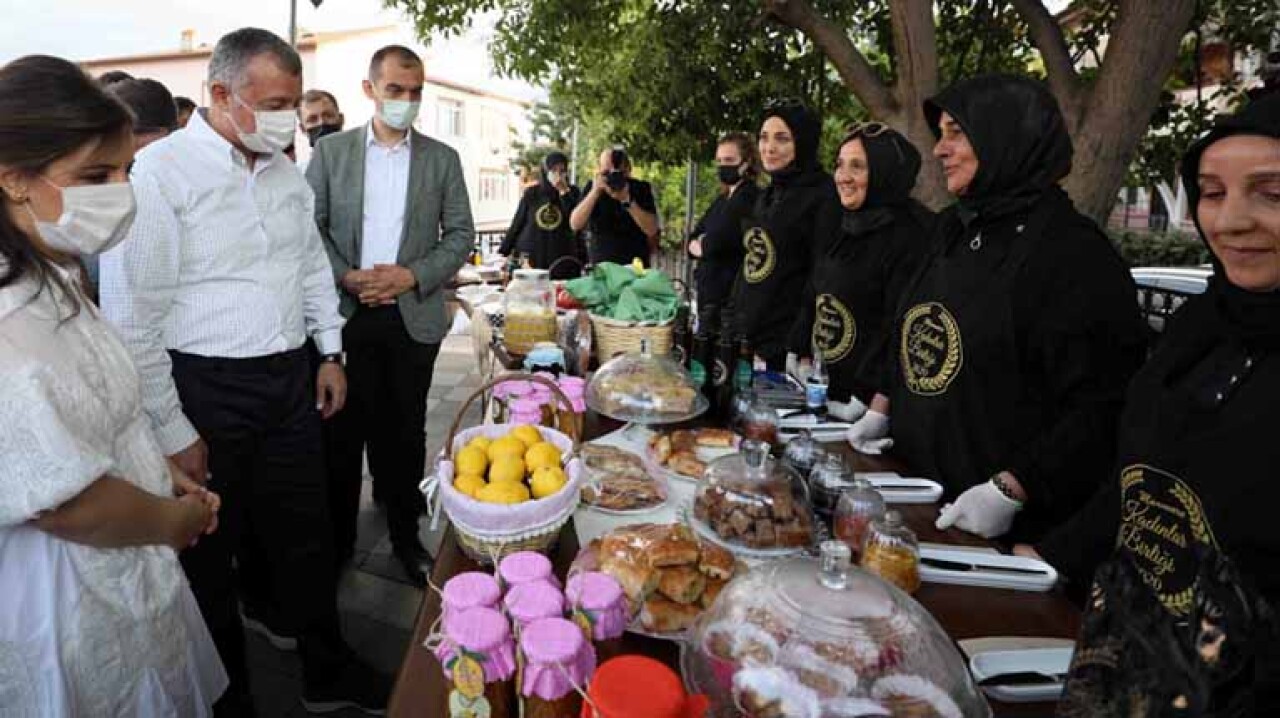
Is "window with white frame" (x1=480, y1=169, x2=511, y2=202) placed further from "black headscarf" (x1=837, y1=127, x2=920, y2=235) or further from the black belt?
the black belt

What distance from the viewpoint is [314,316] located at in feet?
8.81

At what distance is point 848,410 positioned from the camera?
2.36 metres

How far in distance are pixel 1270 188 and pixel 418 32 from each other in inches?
255

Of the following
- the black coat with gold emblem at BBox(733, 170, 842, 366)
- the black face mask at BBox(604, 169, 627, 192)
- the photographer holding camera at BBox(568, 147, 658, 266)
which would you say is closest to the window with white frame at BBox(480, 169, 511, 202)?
the photographer holding camera at BBox(568, 147, 658, 266)

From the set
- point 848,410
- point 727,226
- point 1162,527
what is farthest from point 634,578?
point 727,226

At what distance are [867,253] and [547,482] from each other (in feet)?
5.96

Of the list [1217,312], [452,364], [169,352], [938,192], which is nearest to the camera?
[1217,312]

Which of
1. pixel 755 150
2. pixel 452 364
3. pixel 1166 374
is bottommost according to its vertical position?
pixel 452 364

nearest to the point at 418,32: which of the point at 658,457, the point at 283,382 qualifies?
the point at 283,382

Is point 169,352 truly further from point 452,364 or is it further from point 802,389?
point 452,364

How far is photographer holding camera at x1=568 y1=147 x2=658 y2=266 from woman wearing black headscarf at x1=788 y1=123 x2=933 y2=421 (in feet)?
9.73

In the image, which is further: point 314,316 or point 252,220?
point 314,316

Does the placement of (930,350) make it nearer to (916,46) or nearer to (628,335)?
(628,335)

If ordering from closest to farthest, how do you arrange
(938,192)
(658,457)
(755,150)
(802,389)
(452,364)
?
1. (658,457)
2. (802,389)
3. (938,192)
4. (755,150)
5. (452,364)
